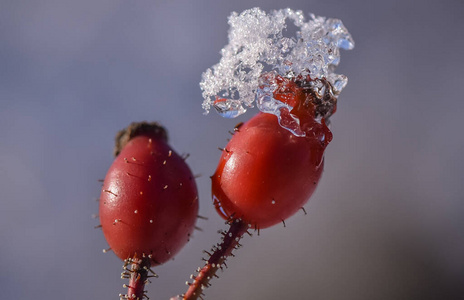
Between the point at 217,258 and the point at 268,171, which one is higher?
the point at 268,171

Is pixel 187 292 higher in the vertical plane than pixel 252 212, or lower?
lower

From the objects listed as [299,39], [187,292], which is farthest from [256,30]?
[187,292]

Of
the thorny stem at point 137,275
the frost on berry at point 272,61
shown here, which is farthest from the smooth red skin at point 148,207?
the frost on berry at point 272,61

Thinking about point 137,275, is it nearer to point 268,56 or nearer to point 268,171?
point 268,171

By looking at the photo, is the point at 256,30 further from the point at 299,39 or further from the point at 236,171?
the point at 236,171

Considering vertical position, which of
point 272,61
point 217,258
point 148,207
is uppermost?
point 272,61

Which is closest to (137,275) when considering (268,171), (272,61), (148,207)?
(148,207)

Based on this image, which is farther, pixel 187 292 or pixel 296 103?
pixel 296 103
